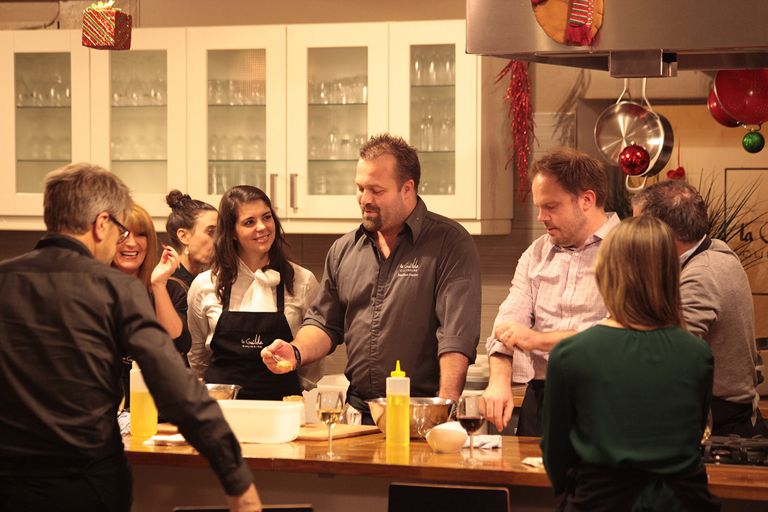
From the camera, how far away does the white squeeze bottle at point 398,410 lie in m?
2.93

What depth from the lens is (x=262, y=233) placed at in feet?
12.5

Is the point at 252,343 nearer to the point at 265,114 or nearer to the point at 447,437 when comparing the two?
the point at 447,437

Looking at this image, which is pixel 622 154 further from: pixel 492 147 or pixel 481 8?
pixel 481 8

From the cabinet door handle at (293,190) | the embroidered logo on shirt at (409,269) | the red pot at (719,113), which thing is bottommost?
the embroidered logo on shirt at (409,269)

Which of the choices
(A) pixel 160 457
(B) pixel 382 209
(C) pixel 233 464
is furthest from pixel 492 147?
(C) pixel 233 464

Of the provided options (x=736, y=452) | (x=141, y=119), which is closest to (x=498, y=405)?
(x=736, y=452)

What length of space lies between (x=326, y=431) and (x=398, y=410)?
0.26 metres

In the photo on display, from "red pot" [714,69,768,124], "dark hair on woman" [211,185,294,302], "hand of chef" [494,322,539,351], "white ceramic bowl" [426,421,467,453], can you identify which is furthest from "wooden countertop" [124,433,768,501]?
"red pot" [714,69,768,124]

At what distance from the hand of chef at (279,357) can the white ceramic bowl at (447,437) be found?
0.59 metres

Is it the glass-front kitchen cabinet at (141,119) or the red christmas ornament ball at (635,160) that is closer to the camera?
the red christmas ornament ball at (635,160)

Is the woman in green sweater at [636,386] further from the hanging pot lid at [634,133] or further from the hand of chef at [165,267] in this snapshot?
the hanging pot lid at [634,133]

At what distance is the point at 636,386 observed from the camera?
7.16 feet

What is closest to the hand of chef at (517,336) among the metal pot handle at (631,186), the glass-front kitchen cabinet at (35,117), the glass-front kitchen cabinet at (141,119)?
the metal pot handle at (631,186)

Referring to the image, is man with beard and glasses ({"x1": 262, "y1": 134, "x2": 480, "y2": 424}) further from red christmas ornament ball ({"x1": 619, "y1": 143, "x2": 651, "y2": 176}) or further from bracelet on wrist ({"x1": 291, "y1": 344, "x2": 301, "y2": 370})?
red christmas ornament ball ({"x1": 619, "y1": 143, "x2": 651, "y2": 176})
